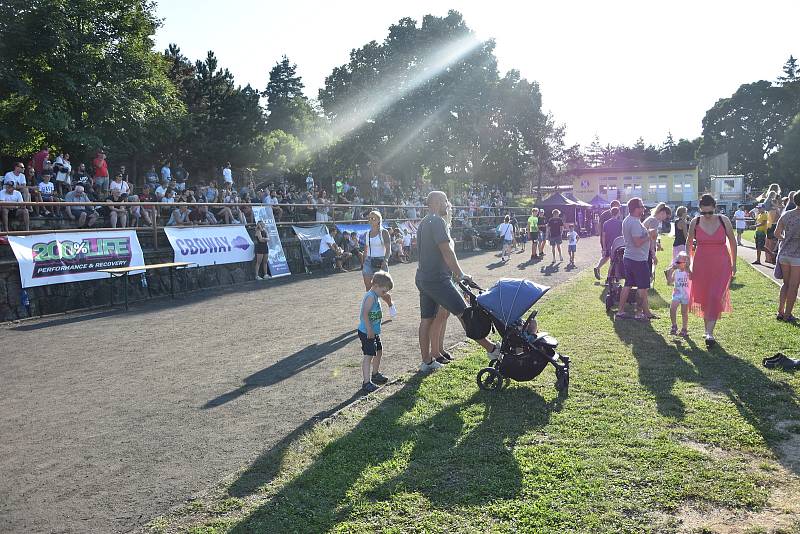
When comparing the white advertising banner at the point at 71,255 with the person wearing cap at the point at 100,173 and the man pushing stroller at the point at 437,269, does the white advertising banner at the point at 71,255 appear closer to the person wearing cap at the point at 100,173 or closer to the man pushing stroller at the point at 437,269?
the person wearing cap at the point at 100,173

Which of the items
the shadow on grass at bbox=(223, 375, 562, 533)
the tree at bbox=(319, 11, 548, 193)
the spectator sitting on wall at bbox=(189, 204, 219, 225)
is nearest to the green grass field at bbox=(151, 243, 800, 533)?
the shadow on grass at bbox=(223, 375, 562, 533)

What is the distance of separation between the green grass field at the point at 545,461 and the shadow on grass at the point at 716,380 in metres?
0.02

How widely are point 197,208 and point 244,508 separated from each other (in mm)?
14799

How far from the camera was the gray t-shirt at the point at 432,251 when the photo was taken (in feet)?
21.4

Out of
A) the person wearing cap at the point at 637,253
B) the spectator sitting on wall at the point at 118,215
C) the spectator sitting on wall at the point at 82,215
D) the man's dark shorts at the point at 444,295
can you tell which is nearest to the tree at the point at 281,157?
the spectator sitting on wall at the point at 118,215

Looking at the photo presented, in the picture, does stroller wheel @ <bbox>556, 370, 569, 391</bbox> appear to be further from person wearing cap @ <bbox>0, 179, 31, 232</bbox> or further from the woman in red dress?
person wearing cap @ <bbox>0, 179, 31, 232</bbox>

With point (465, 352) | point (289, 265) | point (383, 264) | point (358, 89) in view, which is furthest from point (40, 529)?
point (358, 89)

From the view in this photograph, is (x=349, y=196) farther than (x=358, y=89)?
No

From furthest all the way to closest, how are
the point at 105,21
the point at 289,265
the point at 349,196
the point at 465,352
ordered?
the point at 349,196 → the point at 105,21 → the point at 289,265 → the point at 465,352

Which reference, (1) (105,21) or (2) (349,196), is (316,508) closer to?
(2) (349,196)

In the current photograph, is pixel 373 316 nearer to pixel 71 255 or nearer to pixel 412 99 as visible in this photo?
pixel 71 255

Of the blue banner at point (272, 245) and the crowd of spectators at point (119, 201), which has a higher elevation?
the crowd of spectators at point (119, 201)

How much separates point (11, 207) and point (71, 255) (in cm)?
149

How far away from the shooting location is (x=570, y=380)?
20.5 ft
